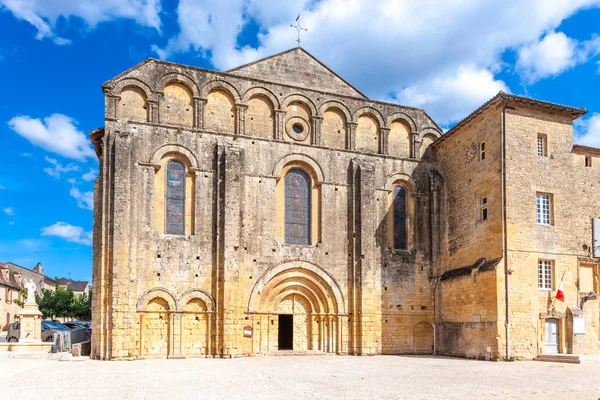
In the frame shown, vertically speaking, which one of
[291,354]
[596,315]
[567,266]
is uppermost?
[567,266]

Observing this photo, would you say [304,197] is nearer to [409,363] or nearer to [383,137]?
[383,137]

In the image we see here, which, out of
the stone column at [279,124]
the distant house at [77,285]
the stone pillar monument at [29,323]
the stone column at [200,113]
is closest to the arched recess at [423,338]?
the stone column at [279,124]

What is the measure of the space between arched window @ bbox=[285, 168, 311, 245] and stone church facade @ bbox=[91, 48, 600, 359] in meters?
0.06

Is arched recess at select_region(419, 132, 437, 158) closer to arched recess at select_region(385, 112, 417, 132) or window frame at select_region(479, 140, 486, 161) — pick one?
arched recess at select_region(385, 112, 417, 132)

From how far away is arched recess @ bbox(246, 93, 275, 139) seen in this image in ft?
82.3

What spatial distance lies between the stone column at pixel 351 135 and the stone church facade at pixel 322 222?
6cm

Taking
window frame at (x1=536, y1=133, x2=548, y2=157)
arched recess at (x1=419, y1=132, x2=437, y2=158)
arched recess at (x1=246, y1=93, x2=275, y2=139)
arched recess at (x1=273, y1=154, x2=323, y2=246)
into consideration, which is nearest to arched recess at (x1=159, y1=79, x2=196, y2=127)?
arched recess at (x1=246, y1=93, x2=275, y2=139)

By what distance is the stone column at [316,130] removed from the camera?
84.5ft

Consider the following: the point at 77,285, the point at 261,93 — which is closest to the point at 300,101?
the point at 261,93

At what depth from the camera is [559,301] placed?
74.0 feet

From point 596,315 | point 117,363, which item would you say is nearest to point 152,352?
point 117,363

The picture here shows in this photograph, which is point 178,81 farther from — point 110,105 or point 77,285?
point 77,285

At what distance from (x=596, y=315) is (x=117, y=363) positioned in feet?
58.6

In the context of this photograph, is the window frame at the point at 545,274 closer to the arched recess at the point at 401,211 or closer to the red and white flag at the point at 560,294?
the red and white flag at the point at 560,294
